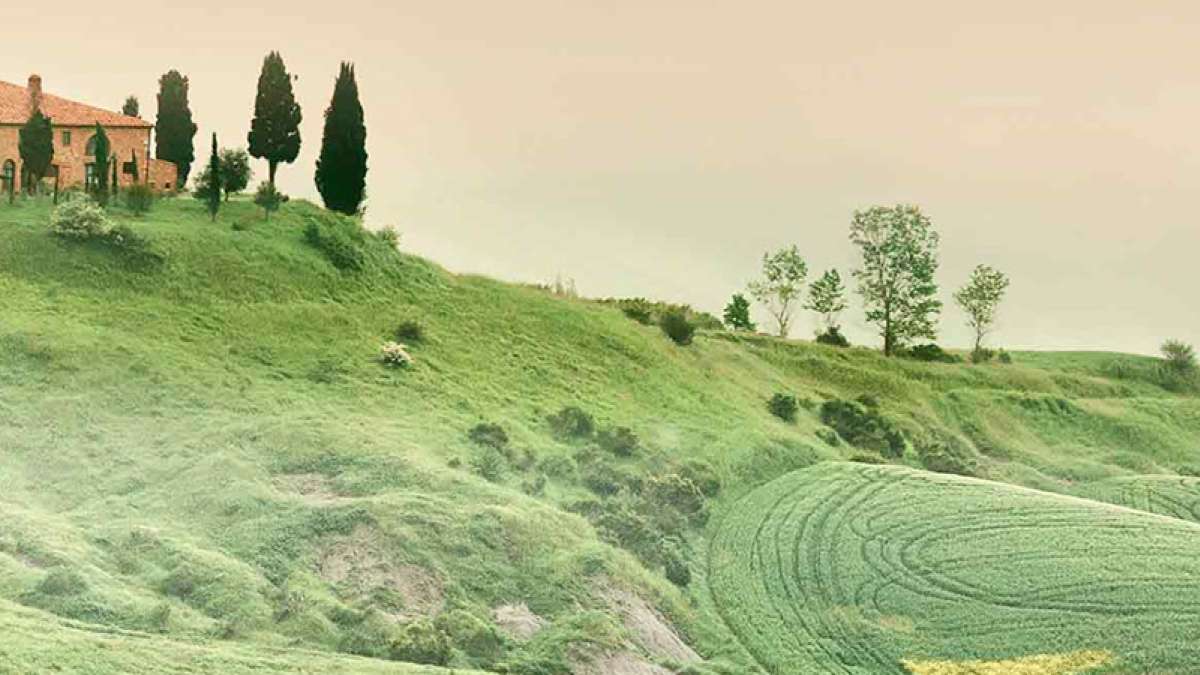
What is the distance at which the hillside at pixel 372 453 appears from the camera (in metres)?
30.2

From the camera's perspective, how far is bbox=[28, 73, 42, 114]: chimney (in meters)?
61.4

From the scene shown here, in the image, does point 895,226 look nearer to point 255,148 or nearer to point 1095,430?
point 1095,430

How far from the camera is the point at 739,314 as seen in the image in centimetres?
8712

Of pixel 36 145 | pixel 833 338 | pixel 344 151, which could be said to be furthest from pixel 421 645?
pixel 833 338

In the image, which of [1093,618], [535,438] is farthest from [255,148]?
[1093,618]

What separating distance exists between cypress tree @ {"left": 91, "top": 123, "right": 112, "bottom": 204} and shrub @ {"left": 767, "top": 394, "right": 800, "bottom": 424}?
2831 cm

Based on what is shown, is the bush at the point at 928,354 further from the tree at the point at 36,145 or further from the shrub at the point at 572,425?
the tree at the point at 36,145

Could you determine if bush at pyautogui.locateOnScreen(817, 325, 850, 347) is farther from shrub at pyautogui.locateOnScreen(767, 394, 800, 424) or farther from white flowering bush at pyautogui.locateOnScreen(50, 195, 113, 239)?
white flowering bush at pyautogui.locateOnScreen(50, 195, 113, 239)

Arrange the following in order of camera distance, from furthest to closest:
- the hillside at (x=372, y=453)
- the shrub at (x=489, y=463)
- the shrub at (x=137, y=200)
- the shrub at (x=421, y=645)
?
the shrub at (x=137, y=200)
the shrub at (x=489, y=463)
the hillside at (x=372, y=453)
the shrub at (x=421, y=645)

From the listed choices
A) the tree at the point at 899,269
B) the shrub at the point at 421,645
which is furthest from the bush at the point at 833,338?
the shrub at the point at 421,645

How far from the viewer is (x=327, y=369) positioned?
46781 millimetres

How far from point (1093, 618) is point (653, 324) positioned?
3308cm

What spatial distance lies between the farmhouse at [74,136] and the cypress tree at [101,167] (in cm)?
266

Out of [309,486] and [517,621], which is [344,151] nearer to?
[309,486]
